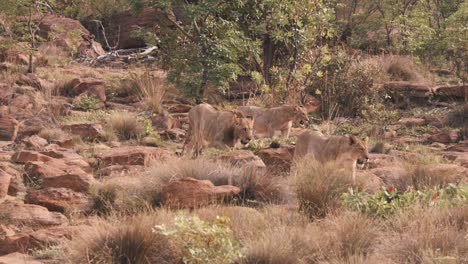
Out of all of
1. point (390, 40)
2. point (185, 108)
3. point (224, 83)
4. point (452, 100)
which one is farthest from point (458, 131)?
point (390, 40)

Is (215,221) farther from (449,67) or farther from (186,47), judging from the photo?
(449,67)

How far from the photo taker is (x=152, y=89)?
20.5 metres

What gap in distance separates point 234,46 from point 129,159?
8.09 metres

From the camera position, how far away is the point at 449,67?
26.5 m

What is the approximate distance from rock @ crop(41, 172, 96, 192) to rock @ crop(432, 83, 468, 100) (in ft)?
46.8

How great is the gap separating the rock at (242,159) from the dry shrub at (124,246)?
3853 millimetres

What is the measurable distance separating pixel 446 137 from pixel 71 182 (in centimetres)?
996

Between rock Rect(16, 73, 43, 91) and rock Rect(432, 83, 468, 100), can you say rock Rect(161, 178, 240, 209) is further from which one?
rock Rect(432, 83, 468, 100)

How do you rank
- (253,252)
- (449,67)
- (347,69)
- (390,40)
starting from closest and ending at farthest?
1. (253,252)
2. (347,69)
3. (449,67)
4. (390,40)

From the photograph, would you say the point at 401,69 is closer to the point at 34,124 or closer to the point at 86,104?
the point at 86,104

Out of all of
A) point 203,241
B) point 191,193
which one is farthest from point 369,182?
point 203,241

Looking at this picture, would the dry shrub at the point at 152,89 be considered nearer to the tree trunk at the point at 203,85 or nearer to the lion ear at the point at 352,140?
the tree trunk at the point at 203,85

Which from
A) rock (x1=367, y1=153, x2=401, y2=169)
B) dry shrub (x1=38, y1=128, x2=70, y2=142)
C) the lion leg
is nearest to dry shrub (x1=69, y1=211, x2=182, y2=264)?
rock (x1=367, y1=153, x2=401, y2=169)

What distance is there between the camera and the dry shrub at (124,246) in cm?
680
